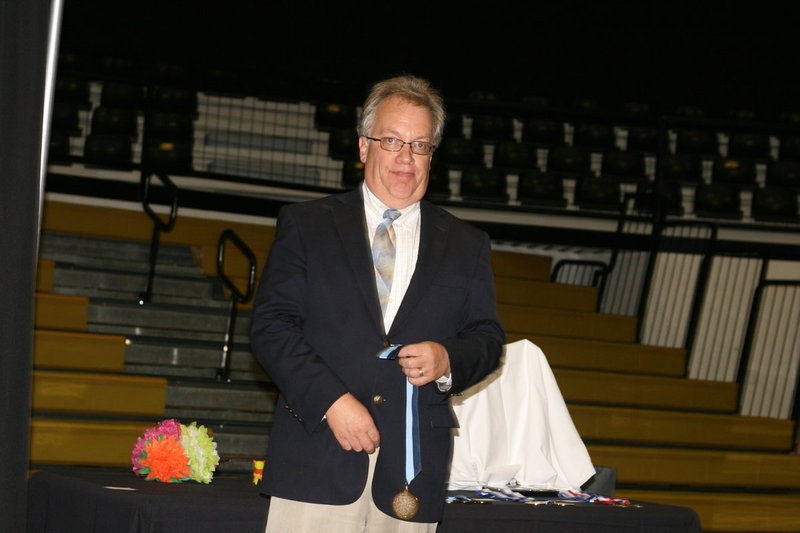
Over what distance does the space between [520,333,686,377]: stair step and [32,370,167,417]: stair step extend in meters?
2.38

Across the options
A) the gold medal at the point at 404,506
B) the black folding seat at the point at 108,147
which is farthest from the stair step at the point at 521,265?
the gold medal at the point at 404,506

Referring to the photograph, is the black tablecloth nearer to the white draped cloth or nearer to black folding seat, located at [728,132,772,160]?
the white draped cloth

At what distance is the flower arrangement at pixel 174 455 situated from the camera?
2910mm

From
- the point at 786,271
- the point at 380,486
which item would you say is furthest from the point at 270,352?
the point at 786,271

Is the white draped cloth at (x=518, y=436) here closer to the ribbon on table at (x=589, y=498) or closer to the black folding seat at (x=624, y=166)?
the ribbon on table at (x=589, y=498)

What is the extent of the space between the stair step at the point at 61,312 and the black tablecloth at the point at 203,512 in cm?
293

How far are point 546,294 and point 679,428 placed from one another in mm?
1713

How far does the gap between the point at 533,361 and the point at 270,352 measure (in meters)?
1.97

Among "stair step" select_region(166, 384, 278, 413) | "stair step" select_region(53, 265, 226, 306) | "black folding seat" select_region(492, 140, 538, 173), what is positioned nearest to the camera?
"stair step" select_region(166, 384, 278, 413)

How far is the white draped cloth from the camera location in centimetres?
345

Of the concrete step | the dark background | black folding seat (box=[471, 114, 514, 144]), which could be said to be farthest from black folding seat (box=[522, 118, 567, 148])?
the concrete step

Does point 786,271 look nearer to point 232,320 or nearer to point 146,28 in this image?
point 232,320

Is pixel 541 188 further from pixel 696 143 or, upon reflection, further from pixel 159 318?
pixel 159 318

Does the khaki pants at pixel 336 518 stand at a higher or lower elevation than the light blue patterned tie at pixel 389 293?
lower
